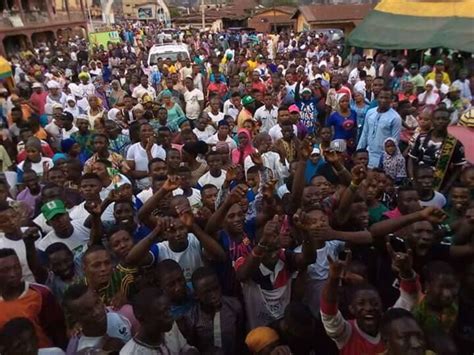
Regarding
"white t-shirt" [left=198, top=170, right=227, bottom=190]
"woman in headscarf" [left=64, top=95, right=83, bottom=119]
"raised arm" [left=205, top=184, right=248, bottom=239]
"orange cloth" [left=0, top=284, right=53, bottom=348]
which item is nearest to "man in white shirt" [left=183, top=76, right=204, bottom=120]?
"woman in headscarf" [left=64, top=95, right=83, bottom=119]

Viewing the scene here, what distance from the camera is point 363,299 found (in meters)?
2.60

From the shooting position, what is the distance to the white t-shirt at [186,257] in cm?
341

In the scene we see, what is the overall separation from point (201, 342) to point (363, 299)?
1.03m

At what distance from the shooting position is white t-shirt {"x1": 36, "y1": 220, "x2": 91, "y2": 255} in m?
3.67

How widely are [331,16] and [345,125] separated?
25.6m

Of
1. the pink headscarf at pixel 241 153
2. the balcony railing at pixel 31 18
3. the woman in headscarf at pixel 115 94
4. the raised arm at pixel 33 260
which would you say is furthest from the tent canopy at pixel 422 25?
the balcony railing at pixel 31 18

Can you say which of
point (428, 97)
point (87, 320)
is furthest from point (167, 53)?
point (87, 320)

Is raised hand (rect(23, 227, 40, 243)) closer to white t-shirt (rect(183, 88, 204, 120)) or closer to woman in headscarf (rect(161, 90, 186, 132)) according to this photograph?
woman in headscarf (rect(161, 90, 186, 132))

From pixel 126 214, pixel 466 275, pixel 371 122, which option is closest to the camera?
pixel 466 275

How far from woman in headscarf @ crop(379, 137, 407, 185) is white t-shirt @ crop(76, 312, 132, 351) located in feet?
11.7

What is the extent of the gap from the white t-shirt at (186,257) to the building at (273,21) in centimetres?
3425

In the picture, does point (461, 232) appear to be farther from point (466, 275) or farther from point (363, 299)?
point (363, 299)

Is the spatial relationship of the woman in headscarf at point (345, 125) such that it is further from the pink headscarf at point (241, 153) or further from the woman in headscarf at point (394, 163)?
the pink headscarf at point (241, 153)

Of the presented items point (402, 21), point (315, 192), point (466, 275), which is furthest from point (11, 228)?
point (402, 21)
